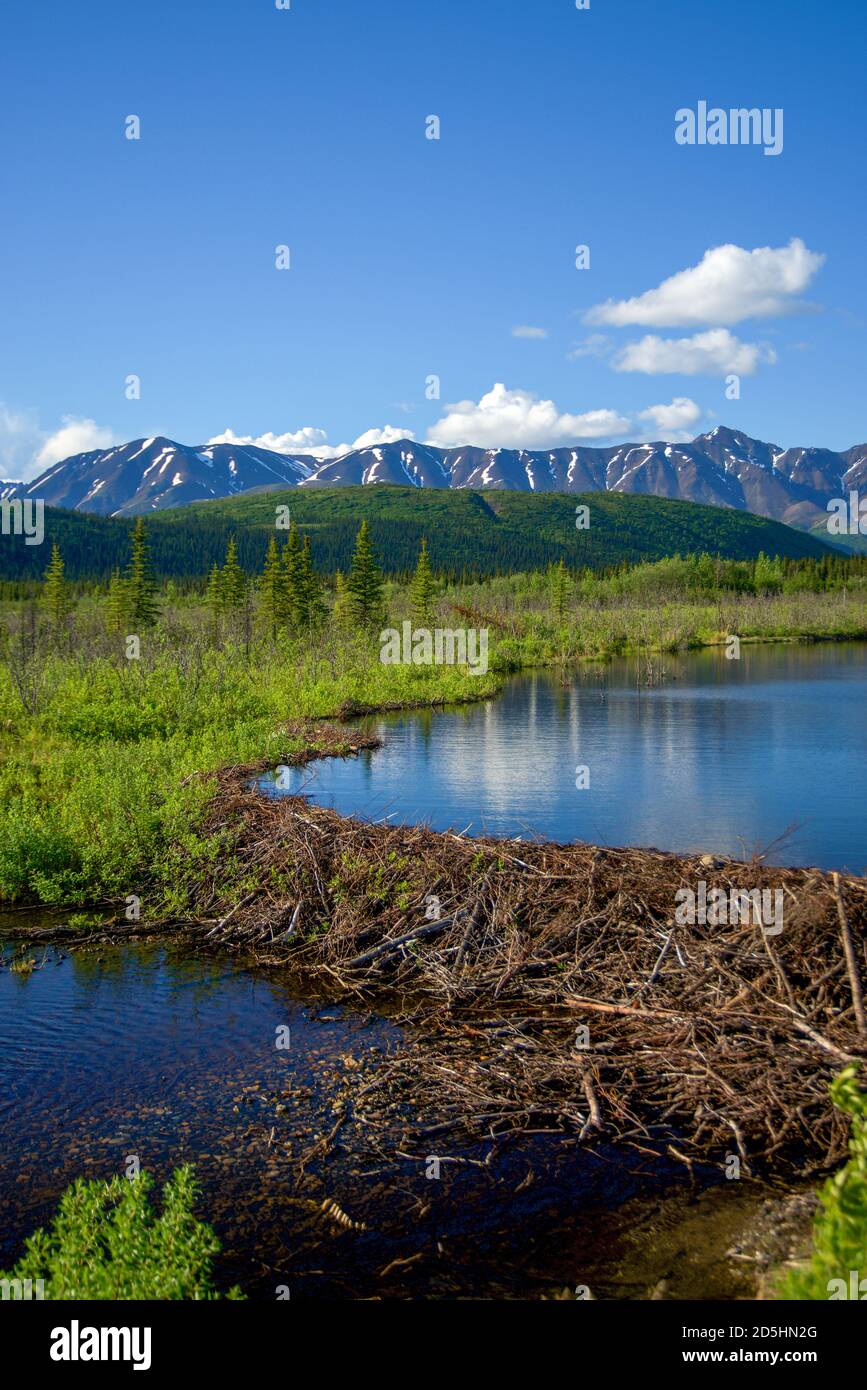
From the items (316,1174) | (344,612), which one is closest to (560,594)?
(344,612)

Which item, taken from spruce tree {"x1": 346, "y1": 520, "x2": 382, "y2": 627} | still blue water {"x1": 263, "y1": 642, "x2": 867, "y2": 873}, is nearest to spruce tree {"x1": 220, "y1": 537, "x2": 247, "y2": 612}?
spruce tree {"x1": 346, "y1": 520, "x2": 382, "y2": 627}

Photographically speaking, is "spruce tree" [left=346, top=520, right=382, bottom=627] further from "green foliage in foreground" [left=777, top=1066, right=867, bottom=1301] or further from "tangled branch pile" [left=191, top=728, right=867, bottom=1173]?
"green foliage in foreground" [left=777, top=1066, right=867, bottom=1301]

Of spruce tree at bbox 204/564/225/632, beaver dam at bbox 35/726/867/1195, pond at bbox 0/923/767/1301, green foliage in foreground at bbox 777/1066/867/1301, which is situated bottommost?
pond at bbox 0/923/767/1301

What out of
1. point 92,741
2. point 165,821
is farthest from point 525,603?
point 165,821

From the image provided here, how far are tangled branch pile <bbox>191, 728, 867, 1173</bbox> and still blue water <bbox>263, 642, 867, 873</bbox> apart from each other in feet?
7.10

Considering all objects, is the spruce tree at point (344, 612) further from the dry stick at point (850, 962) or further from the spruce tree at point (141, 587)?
the dry stick at point (850, 962)

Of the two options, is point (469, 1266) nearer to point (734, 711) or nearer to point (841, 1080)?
point (841, 1080)

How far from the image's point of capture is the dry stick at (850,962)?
9930mm

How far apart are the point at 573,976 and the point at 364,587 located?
210 feet

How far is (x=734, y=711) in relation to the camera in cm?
4288

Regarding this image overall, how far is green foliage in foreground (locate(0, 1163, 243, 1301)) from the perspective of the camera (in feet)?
19.9

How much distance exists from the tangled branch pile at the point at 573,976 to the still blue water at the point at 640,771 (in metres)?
2.17

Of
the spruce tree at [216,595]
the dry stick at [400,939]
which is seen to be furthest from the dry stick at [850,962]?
the spruce tree at [216,595]
